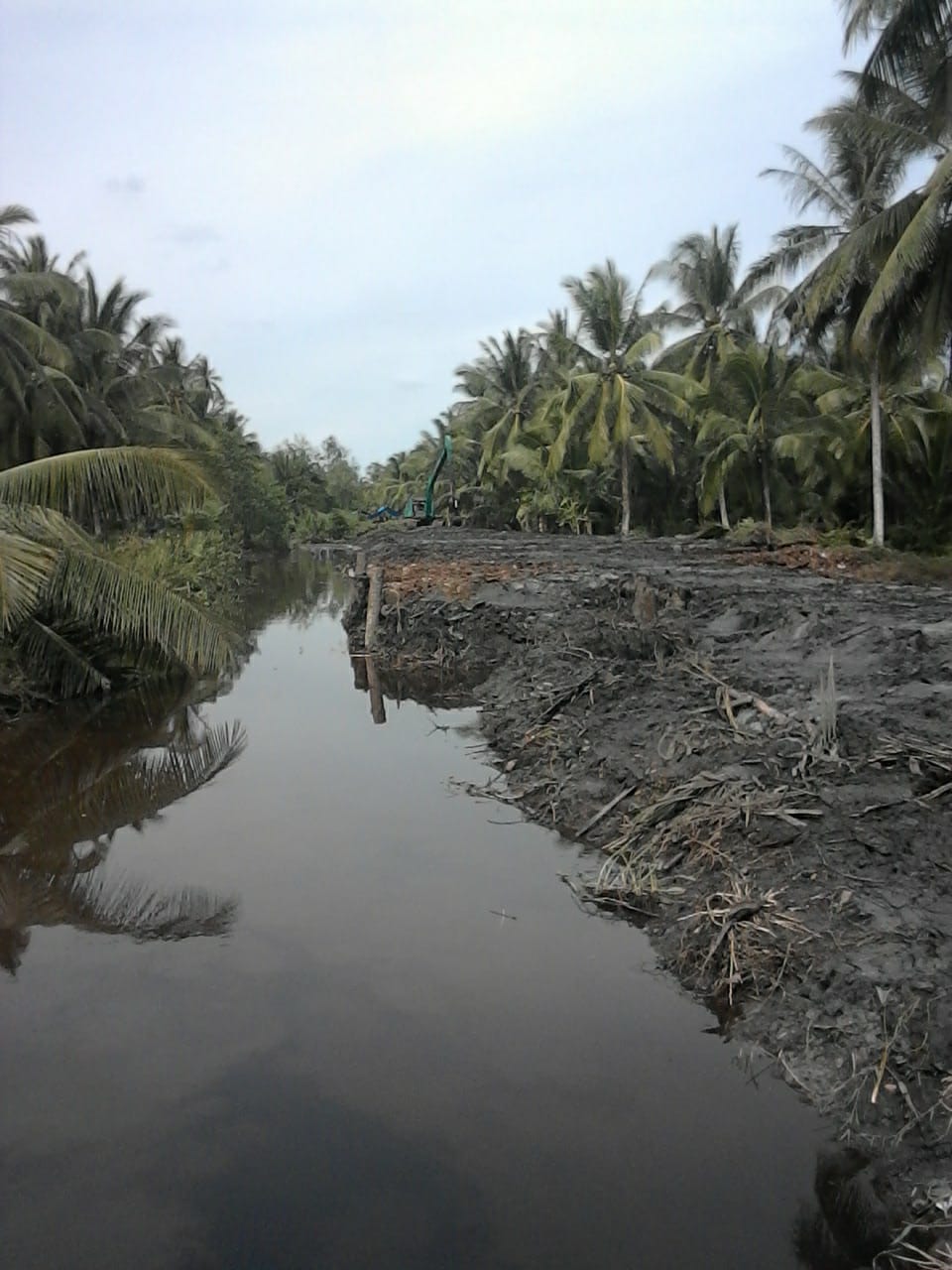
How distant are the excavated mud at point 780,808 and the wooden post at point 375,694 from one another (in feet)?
3.24

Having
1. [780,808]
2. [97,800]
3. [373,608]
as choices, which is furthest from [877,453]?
[97,800]

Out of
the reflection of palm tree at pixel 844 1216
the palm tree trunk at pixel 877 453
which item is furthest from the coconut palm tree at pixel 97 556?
the palm tree trunk at pixel 877 453

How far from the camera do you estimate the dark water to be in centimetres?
373

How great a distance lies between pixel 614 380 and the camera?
30.3 meters

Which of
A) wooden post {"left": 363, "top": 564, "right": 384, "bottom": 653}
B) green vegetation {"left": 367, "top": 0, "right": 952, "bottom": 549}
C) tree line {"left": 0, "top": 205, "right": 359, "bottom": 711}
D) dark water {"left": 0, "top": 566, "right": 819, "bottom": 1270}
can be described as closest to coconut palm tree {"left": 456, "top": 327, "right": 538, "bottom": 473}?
green vegetation {"left": 367, "top": 0, "right": 952, "bottom": 549}

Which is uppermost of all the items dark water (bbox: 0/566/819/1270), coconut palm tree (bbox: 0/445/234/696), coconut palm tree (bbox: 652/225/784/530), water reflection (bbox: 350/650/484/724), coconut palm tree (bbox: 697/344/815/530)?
coconut palm tree (bbox: 652/225/784/530)

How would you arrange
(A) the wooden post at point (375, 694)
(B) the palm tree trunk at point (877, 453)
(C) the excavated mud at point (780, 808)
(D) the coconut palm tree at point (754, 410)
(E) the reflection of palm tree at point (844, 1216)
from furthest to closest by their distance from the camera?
(D) the coconut palm tree at point (754, 410)
(B) the palm tree trunk at point (877, 453)
(A) the wooden post at point (375, 694)
(C) the excavated mud at point (780, 808)
(E) the reflection of palm tree at point (844, 1216)

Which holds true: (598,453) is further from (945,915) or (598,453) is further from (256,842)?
(945,915)

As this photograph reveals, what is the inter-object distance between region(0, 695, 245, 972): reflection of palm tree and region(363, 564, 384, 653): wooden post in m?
3.84

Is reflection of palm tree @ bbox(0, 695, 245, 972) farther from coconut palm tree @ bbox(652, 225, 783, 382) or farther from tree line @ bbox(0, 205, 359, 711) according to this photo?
coconut palm tree @ bbox(652, 225, 783, 382)

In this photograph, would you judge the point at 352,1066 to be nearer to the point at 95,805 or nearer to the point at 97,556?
the point at 95,805

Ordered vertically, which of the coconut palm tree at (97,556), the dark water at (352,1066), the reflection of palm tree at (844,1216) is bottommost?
the reflection of palm tree at (844,1216)

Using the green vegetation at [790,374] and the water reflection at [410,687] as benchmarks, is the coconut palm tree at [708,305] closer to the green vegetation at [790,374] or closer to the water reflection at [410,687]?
the green vegetation at [790,374]

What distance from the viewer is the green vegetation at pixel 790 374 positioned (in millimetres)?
15930
